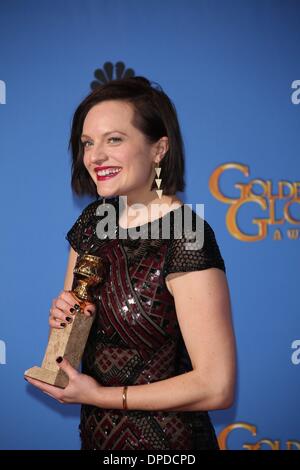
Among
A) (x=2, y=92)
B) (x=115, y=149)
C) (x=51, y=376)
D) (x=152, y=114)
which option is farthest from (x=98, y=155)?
(x=2, y=92)

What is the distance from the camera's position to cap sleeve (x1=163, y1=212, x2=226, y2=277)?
123cm

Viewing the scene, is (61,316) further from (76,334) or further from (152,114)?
(152,114)

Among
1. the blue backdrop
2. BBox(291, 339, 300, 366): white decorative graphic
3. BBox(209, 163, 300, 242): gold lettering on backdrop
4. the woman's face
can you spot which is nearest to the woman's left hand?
the woman's face

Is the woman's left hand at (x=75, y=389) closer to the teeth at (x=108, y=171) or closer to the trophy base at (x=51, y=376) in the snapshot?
the trophy base at (x=51, y=376)

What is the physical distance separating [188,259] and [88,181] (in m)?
0.51

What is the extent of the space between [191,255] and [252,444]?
1415 millimetres

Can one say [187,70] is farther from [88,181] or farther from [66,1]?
[88,181]

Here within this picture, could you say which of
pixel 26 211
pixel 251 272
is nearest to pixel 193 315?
pixel 251 272

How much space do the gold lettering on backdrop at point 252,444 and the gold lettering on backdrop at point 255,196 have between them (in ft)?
2.72

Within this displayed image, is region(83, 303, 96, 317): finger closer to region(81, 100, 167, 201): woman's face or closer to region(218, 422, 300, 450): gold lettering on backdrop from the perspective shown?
region(81, 100, 167, 201): woman's face

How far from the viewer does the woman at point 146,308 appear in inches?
48.3

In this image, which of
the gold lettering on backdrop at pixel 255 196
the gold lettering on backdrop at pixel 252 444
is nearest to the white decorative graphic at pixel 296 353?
the gold lettering on backdrop at pixel 252 444

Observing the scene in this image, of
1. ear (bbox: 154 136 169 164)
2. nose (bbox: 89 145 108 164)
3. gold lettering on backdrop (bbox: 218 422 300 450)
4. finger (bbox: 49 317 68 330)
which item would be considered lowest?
gold lettering on backdrop (bbox: 218 422 300 450)

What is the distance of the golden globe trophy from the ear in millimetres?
337
